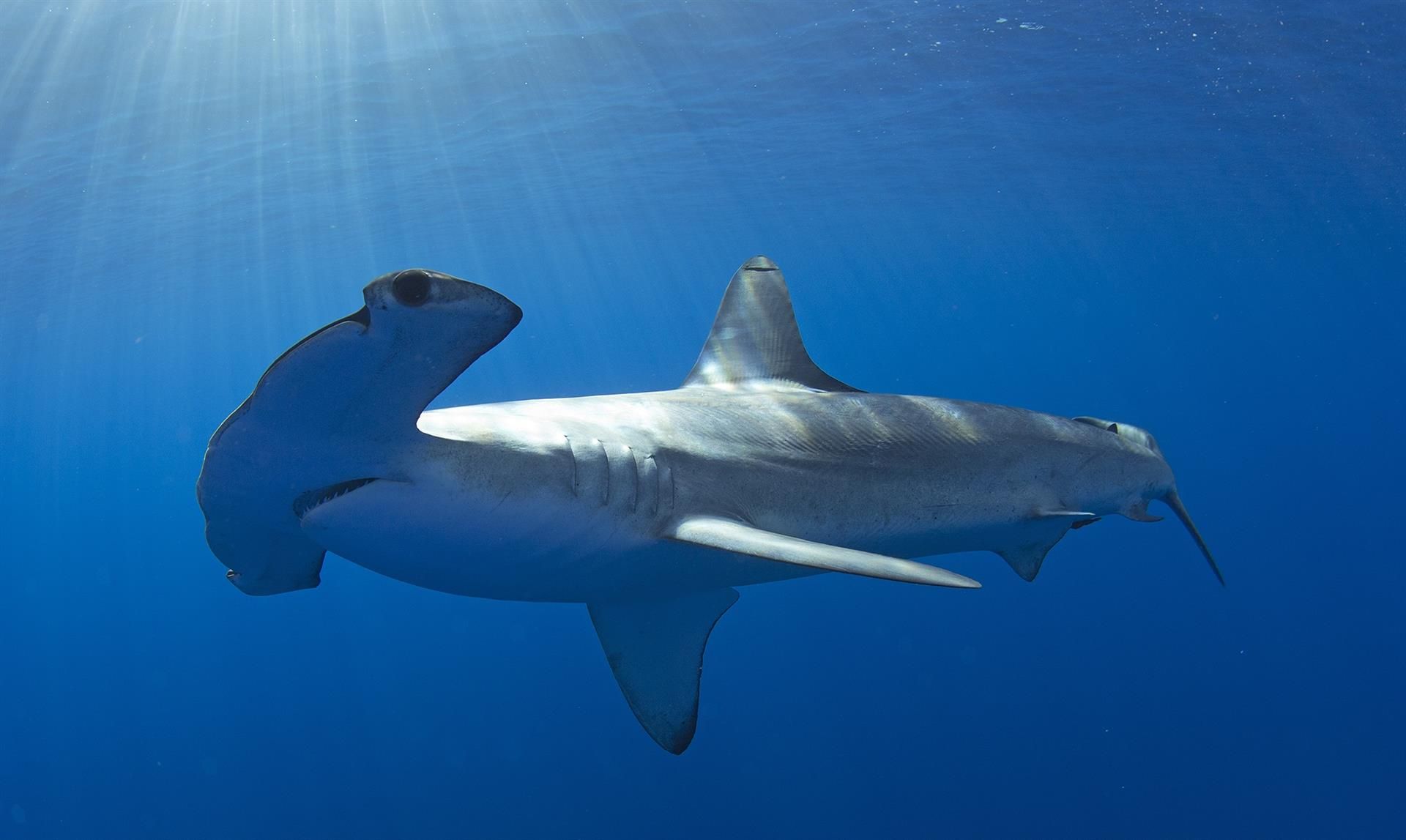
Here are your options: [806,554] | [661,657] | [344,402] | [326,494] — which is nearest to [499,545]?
[326,494]

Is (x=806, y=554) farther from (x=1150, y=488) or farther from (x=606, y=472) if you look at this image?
(x=1150, y=488)

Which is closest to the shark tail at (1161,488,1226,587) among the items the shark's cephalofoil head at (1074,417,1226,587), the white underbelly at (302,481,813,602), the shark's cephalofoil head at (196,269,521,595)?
the shark's cephalofoil head at (1074,417,1226,587)

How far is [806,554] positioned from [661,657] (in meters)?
1.91

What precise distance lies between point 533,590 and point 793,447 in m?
1.21

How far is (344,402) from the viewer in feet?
7.25

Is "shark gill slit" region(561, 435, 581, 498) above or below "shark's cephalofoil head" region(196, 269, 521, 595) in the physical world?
below

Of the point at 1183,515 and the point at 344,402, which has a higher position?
the point at 344,402

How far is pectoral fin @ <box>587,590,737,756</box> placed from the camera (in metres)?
4.20

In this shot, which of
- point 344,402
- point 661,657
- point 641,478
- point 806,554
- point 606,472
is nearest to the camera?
point 344,402

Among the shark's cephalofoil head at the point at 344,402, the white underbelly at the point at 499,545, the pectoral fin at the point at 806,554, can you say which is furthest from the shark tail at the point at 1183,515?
the shark's cephalofoil head at the point at 344,402

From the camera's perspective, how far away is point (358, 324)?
1.97 m

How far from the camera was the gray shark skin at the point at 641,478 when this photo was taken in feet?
7.22

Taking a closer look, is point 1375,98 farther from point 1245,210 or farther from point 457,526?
point 457,526

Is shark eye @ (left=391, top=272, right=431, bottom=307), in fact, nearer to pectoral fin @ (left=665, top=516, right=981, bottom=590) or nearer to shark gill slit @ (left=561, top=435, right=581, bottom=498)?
shark gill slit @ (left=561, top=435, right=581, bottom=498)
